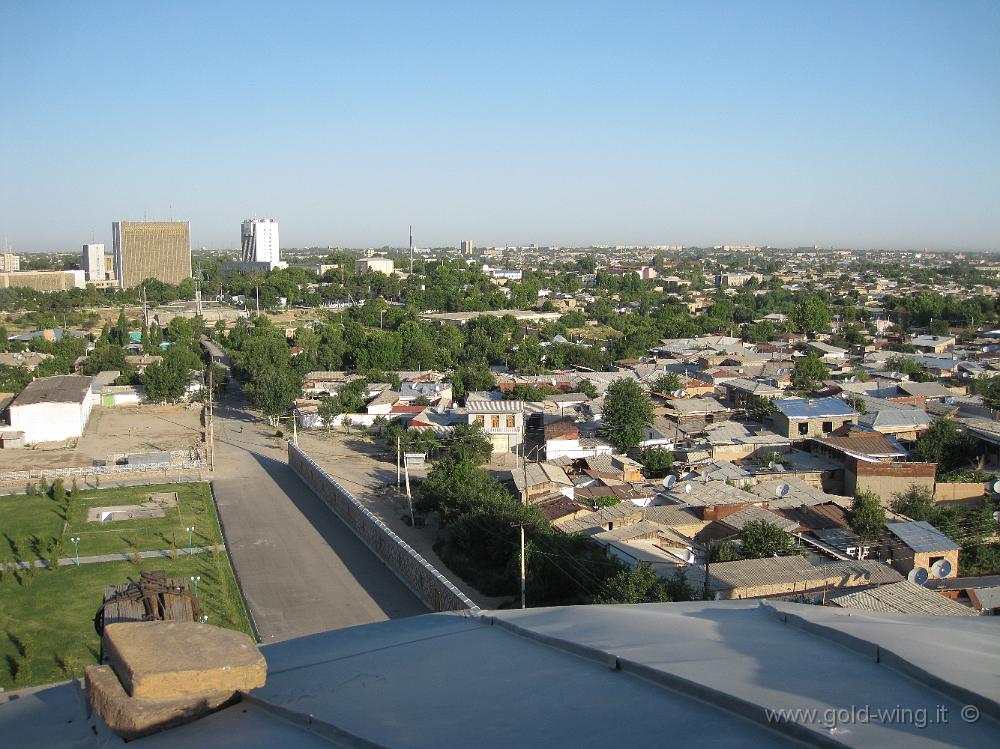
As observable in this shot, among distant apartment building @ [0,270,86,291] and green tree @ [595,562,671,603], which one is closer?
green tree @ [595,562,671,603]

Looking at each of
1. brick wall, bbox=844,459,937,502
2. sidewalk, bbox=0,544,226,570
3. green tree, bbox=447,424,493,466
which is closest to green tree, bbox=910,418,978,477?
brick wall, bbox=844,459,937,502

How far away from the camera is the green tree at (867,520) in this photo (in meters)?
9.23

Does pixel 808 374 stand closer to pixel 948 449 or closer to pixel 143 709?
pixel 948 449

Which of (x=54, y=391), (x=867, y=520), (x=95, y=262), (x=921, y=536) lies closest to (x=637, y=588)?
(x=921, y=536)

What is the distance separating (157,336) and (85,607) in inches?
917

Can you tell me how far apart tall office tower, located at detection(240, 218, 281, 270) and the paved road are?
6829 cm

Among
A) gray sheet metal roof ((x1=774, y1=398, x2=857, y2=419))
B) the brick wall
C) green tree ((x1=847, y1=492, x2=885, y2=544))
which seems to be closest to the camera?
green tree ((x1=847, y1=492, x2=885, y2=544))

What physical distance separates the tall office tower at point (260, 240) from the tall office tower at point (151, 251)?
1813 cm

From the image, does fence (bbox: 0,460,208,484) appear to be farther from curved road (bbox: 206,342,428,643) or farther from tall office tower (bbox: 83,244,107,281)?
tall office tower (bbox: 83,244,107,281)

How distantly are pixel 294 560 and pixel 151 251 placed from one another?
55364mm

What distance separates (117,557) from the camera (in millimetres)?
9938

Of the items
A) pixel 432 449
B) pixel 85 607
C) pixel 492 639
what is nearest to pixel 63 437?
pixel 432 449

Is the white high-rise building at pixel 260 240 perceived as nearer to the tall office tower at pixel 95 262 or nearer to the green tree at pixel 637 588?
the tall office tower at pixel 95 262

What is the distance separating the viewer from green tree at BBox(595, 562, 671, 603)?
6914mm
